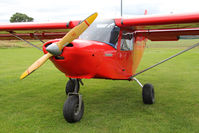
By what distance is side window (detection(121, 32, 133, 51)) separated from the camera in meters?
4.98

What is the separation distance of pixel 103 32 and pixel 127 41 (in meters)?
1.08

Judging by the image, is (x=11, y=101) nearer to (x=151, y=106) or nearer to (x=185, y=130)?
(x=151, y=106)

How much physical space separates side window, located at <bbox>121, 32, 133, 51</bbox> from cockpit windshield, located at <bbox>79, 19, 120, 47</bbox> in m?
0.32

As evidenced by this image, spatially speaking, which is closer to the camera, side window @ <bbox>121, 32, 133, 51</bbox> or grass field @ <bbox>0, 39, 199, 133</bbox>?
grass field @ <bbox>0, 39, 199, 133</bbox>

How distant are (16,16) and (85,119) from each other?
103070 millimetres

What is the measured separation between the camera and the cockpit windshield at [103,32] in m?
4.31

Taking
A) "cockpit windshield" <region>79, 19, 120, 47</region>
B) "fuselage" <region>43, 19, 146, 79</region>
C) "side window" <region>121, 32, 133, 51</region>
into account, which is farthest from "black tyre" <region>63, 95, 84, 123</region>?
"side window" <region>121, 32, 133, 51</region>

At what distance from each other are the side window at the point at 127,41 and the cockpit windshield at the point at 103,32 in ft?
1.06

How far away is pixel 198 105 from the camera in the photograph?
5031 mm

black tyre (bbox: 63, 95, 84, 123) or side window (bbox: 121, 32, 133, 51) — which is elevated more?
side window (bbox: 121, 32, 133, 51)

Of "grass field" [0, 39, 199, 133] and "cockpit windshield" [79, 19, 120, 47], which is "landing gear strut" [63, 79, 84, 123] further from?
"cockpit windshield" [79, 19, 120, 47]

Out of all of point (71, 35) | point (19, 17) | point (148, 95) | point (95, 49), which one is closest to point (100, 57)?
point (95, 49)

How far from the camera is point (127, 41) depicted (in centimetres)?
530

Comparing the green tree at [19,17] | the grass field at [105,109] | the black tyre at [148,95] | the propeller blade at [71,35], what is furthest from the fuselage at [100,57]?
the green tree at [19,17]
